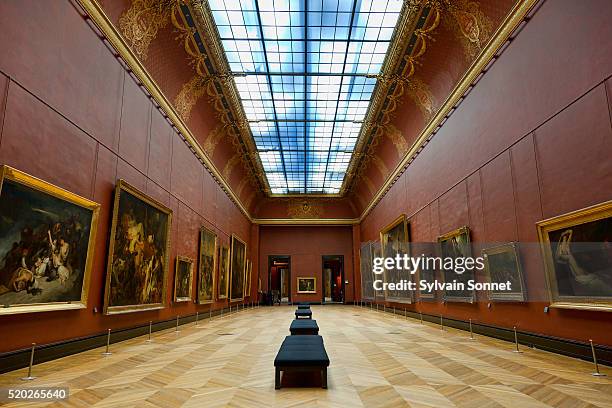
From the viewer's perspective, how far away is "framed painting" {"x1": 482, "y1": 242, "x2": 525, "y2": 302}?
28.7 ft

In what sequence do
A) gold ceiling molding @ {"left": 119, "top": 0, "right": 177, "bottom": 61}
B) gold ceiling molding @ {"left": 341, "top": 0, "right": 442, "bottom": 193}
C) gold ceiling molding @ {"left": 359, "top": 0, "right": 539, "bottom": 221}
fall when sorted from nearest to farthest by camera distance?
gold ceiling molding @ {"left": 359, "top": 0, "right": 539, "bottom": 221} < gold ceiling molding @ {"left": 119, "top": 0, "right": 177, "bottom": 61} < gold ceiling molding @ {"left": 341, "top": 0, "right": 442, "bottom": 193}

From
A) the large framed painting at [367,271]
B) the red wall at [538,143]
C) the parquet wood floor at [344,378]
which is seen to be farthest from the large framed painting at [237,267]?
the parquet wood floor at [344,378]

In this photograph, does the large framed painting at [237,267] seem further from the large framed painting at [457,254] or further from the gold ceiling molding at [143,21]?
the gold ceiling molding at [143,21]

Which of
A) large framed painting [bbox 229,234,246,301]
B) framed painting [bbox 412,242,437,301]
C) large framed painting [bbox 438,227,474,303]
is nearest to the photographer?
large framed painting [bbox 438,227,474,303]

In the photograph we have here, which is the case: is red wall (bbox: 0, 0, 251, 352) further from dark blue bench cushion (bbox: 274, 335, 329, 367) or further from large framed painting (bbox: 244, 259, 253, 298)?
large framed painting (bbox: 244, 259, 253, 298)

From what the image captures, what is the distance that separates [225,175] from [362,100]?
8.69 metres

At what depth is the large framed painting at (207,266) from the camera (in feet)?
53.6

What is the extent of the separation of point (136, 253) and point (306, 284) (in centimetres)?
2279

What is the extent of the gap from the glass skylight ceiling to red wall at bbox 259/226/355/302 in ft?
38.8

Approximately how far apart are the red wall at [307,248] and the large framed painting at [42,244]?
24553 millimetres

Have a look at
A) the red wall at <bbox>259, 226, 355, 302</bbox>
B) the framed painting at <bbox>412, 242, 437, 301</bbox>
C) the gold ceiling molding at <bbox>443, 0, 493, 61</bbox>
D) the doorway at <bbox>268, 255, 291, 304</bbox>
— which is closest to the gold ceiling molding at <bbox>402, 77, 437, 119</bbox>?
the gold ceiling molding at <bbox>443, 0, 493, 61</bbox>

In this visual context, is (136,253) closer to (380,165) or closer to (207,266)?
(207,266)

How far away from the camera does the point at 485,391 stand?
494cm

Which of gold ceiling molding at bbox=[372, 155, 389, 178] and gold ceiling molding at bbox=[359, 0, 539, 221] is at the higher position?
gold ceiling molding at bbox=[372, 155, 389, 178]
